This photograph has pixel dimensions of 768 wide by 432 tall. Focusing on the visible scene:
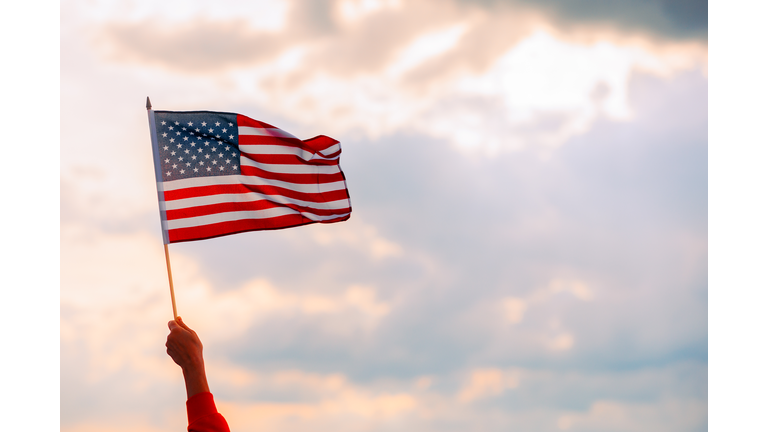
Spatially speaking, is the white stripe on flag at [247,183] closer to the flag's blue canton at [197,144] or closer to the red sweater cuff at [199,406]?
the flag's blue canton at [197,144]

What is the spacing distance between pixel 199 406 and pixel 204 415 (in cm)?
16

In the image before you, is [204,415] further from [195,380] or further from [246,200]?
[246,200]

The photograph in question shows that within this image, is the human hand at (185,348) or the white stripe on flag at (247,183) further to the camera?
the white stripe on flag at (247,183)

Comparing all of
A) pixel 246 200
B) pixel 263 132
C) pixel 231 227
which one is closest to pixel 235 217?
pixel 231 227

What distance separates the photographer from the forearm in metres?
7.16

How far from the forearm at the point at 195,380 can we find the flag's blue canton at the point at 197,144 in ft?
17.7

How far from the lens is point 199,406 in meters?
6.92

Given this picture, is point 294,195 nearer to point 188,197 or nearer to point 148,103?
point 188,197

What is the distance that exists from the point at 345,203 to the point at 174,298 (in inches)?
198

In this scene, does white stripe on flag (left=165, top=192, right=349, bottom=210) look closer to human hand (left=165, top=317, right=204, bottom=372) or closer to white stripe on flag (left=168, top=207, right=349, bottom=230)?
white stripe on flag (left=168, top=207, right=349, bottom=230)

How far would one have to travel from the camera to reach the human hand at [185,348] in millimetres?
7566

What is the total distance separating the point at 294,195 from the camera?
13.3 metres

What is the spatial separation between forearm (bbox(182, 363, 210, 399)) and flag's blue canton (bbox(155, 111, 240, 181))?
5.41m

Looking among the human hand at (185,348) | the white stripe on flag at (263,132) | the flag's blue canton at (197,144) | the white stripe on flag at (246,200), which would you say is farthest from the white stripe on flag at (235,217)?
the human hand at (185,348)
